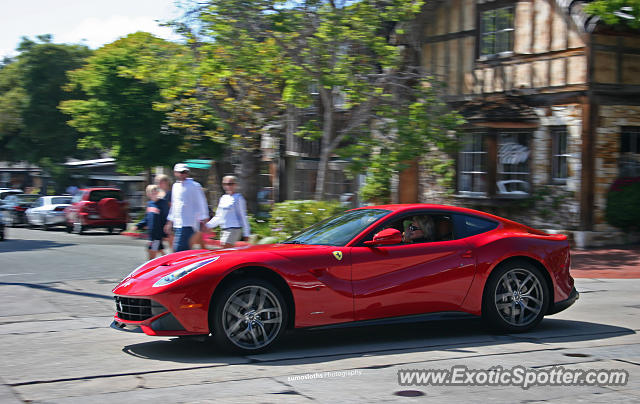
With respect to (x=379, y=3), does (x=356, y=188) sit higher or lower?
lower

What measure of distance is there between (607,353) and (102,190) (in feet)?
77.9

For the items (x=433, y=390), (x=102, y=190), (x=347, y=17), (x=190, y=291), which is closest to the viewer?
(x=433, y=390)

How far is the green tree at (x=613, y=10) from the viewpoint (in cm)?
1603

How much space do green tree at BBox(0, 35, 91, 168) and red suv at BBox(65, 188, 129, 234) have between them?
569 inches

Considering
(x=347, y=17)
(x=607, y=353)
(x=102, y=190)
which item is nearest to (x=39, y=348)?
(x=607, y=353)

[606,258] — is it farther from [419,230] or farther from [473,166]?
→ [419,230]

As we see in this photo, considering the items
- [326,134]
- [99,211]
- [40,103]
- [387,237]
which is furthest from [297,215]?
[40,103]

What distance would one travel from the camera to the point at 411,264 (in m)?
7.14

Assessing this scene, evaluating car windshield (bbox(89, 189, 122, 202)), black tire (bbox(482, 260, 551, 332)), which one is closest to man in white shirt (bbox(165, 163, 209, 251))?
black tire (bbox(482, 260, 551, 332))

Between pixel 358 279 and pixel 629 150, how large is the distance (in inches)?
542

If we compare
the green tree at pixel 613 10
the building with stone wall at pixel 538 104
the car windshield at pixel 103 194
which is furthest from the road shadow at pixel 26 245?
the green tree at pixel 613 10

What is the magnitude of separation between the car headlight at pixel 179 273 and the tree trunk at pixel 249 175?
52.7ft

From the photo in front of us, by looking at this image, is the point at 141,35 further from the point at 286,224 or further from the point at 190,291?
the point at 190,291

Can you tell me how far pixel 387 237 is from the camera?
6988 mm
